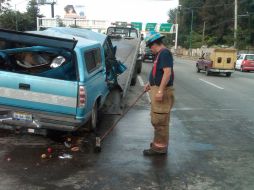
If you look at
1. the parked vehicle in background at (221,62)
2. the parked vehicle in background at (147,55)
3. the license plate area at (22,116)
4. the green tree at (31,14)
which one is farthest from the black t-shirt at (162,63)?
the green tree at (31,14)

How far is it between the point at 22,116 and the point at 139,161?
1.93 meters

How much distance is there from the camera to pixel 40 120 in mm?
7105

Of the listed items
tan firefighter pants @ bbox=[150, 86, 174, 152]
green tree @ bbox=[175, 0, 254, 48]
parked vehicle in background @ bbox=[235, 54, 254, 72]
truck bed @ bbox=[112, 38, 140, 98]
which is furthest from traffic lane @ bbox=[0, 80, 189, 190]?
green tree @ bbox=[175, 0, 254, 48]

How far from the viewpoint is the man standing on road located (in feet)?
22.9

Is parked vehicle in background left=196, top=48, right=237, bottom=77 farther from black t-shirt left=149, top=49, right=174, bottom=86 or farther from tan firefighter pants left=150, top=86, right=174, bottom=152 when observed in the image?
black t-shirt left=149, top=49, right=174, bottom=86

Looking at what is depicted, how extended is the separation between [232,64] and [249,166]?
75.7ft

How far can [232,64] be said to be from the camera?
95.8 feet

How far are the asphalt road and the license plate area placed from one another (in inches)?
20.5

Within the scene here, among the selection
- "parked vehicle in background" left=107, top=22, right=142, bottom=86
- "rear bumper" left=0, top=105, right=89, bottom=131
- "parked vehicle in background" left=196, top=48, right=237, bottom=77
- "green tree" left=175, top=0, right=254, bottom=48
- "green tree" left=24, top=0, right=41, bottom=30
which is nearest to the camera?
"rear bumper" left=0, top=105, right=89, bottom=131

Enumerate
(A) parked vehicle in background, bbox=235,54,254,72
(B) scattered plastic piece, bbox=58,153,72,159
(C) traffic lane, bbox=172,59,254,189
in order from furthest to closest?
(A) parked vehicle in background, bbox=235,54,254,72 → (B) scattered plastic piece, bbox=58,153,72,159 → (C) traffic lane, bbox=172,59,254,189

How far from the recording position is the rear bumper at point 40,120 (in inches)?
279

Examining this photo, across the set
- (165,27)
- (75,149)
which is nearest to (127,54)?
(75,149)

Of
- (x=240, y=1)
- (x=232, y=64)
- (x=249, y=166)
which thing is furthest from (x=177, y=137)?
(x=240, y=1)

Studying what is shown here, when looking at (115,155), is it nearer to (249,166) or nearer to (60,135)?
(60,135)
